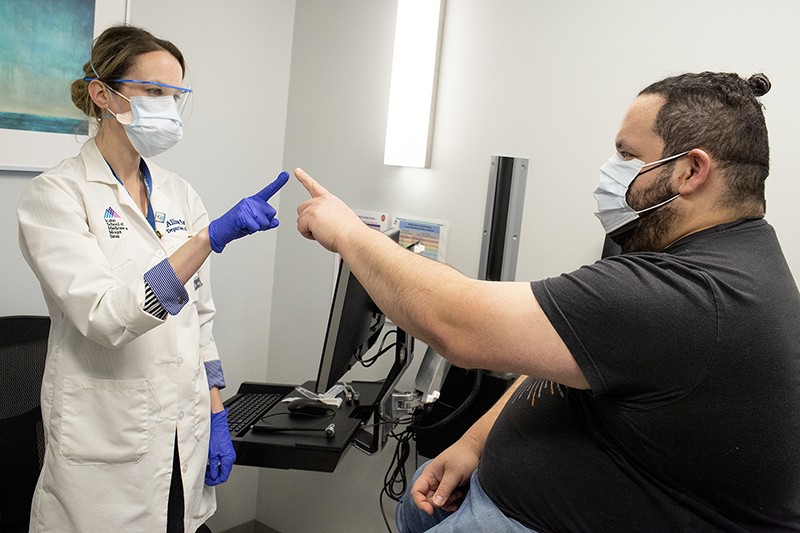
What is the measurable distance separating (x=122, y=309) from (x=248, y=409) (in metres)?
0.76

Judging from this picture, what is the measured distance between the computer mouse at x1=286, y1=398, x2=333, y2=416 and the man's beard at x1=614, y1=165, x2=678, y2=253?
3.56 ft

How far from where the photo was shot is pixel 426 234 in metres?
2.43

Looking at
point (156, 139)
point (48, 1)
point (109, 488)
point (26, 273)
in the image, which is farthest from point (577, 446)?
point (48, 1)

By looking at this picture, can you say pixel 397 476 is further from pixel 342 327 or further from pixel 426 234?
pixel 342 327

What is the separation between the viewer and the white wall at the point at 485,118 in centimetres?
184

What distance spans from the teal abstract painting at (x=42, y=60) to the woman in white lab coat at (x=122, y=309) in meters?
0.30

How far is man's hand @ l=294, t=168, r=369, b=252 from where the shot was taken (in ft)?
3.94

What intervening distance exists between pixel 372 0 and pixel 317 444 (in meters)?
1.62

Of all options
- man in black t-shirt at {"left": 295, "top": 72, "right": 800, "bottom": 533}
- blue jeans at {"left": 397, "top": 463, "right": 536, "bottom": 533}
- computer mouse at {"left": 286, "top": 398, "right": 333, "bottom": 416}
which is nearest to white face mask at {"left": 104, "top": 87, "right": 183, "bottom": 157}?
man in black t-shirt at {"left": 295, "top": 72, "right": 800, "bottom": 533}

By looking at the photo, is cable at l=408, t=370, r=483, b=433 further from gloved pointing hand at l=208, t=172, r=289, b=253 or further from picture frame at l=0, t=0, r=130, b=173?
picture frame at l=0, t=0, r=130, b=173

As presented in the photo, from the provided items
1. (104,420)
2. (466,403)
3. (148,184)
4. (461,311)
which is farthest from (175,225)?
(461,311)

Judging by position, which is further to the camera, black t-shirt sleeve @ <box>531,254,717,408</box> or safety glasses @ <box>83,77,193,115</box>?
safety glasses @ <box>83,77,193,115</box>

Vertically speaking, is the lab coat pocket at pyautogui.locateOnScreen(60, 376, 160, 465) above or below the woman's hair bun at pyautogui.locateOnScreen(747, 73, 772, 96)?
below

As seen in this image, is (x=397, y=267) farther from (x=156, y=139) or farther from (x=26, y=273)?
(x=26, y=273)
